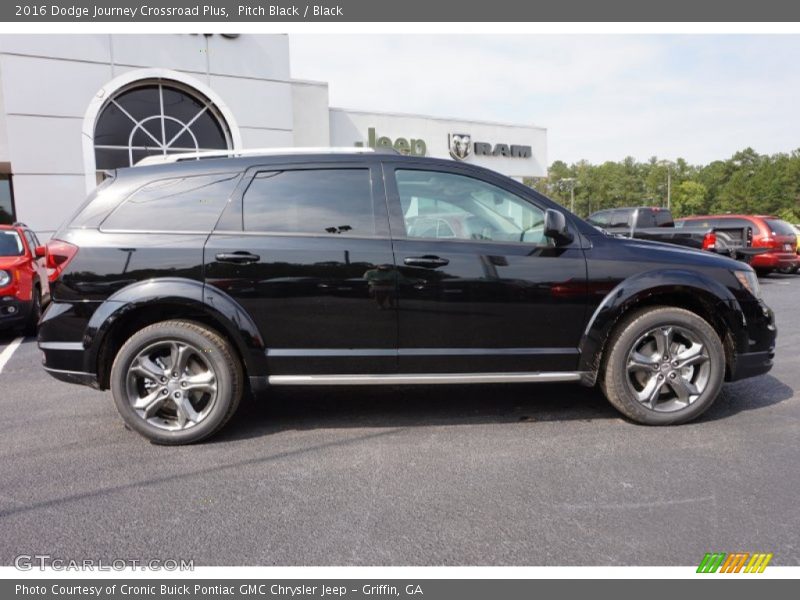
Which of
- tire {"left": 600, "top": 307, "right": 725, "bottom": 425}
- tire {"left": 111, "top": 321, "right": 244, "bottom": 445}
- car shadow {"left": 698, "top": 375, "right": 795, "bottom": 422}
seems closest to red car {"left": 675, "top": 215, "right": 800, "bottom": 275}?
car shadow {"left": 698, "top": 375, "right": 795, "bottom": 422}

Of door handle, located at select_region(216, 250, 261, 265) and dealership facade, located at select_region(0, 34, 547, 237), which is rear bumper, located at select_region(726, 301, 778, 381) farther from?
dealership facade, located at select_region(0, 34, 547, 237)

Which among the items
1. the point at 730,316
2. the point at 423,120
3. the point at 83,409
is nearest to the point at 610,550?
the point at 730,316

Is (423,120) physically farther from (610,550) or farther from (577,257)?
(610,550)

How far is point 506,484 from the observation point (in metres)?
2.98

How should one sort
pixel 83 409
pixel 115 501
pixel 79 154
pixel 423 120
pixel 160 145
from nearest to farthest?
pixel 115 501 → pixel 83 409 → pixel 79 154 → pixel 160 145 → pixel 423 120

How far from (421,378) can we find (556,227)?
1.34 m

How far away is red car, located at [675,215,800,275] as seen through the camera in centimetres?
1339

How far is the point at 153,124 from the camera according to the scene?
47.1ft

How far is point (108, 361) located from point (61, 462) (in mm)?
672

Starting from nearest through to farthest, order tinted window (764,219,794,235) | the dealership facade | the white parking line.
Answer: the white parking line
the dealership facade
tinted window (764,219,794,235)

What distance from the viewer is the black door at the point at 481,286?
11.7ft

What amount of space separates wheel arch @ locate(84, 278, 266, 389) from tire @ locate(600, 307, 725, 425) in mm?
2425
